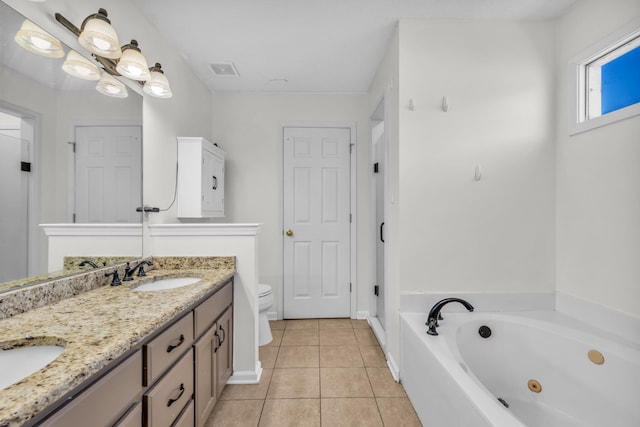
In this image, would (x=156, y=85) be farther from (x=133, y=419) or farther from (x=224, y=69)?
(x=133, y=419)

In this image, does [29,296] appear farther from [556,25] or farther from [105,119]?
[556,25]

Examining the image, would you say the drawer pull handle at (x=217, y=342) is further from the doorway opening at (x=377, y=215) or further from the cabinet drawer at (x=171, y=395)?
the doorway opening at (x=377, y=215)

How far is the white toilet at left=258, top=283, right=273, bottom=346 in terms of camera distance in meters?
2.45

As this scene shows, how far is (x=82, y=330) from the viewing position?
3.01 feet

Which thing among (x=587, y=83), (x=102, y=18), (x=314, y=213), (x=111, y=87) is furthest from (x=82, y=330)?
(x=587, y=83)

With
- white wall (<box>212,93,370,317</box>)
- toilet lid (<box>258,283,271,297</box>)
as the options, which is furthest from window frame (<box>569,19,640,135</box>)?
toilet lid (<box>258,283,271,297</box>)

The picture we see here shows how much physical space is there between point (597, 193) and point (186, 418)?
2448mm

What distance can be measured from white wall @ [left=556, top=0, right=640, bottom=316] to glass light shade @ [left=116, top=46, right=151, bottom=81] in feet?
8.53

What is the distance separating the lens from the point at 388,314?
2264mm

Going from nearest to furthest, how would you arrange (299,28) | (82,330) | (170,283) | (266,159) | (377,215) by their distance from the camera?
(82,330)
(170,283)
(299,28)
(377,215)
(266,159)

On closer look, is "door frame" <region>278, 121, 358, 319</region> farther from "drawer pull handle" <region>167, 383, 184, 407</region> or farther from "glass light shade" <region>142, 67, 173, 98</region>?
"drawer pull handle" <region>167, 383, 184, 407</region>

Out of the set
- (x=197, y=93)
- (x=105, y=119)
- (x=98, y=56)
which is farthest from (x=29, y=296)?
(x=197, y=93)

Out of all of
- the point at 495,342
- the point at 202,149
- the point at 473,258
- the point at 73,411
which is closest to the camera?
the point at 73,411

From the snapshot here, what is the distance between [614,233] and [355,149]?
7.07 ft
